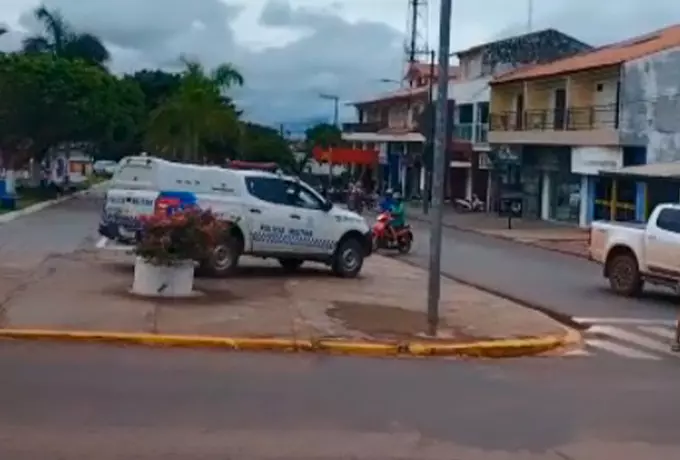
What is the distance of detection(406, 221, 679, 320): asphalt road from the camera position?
2105 cm

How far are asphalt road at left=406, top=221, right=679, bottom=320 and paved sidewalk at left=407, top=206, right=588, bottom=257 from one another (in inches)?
46.9

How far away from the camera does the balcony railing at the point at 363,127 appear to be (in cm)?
9718

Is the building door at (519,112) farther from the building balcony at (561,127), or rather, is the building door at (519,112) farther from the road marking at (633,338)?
the road marking at (633,338)

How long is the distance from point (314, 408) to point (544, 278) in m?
17.4

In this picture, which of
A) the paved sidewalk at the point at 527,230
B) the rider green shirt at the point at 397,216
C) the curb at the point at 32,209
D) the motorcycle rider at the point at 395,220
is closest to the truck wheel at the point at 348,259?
the motorcycle rider at the point at 395,220

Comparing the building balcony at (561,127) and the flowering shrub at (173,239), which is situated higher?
the building balcony at (561,127)

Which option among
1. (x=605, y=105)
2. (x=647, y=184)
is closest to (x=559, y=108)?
(x=605, y=105)

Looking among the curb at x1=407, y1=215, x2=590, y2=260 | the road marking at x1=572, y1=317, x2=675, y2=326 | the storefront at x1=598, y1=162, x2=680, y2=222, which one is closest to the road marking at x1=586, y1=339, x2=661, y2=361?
the road marking at x1=572, y1=317, x2=675, y2=326

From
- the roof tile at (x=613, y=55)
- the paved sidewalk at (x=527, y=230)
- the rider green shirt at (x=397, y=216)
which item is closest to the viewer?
the rider green shirt at (x=397, y=216)

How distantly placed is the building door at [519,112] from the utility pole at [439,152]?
4389cm

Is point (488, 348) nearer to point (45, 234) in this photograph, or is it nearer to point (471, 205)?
point (45, 234)

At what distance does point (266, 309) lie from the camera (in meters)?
16.8

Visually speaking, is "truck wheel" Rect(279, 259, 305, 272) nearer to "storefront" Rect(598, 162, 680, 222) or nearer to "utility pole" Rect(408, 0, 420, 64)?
"storefront" Rect(598, 162, 680, 222)

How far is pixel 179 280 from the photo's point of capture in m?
17.3
